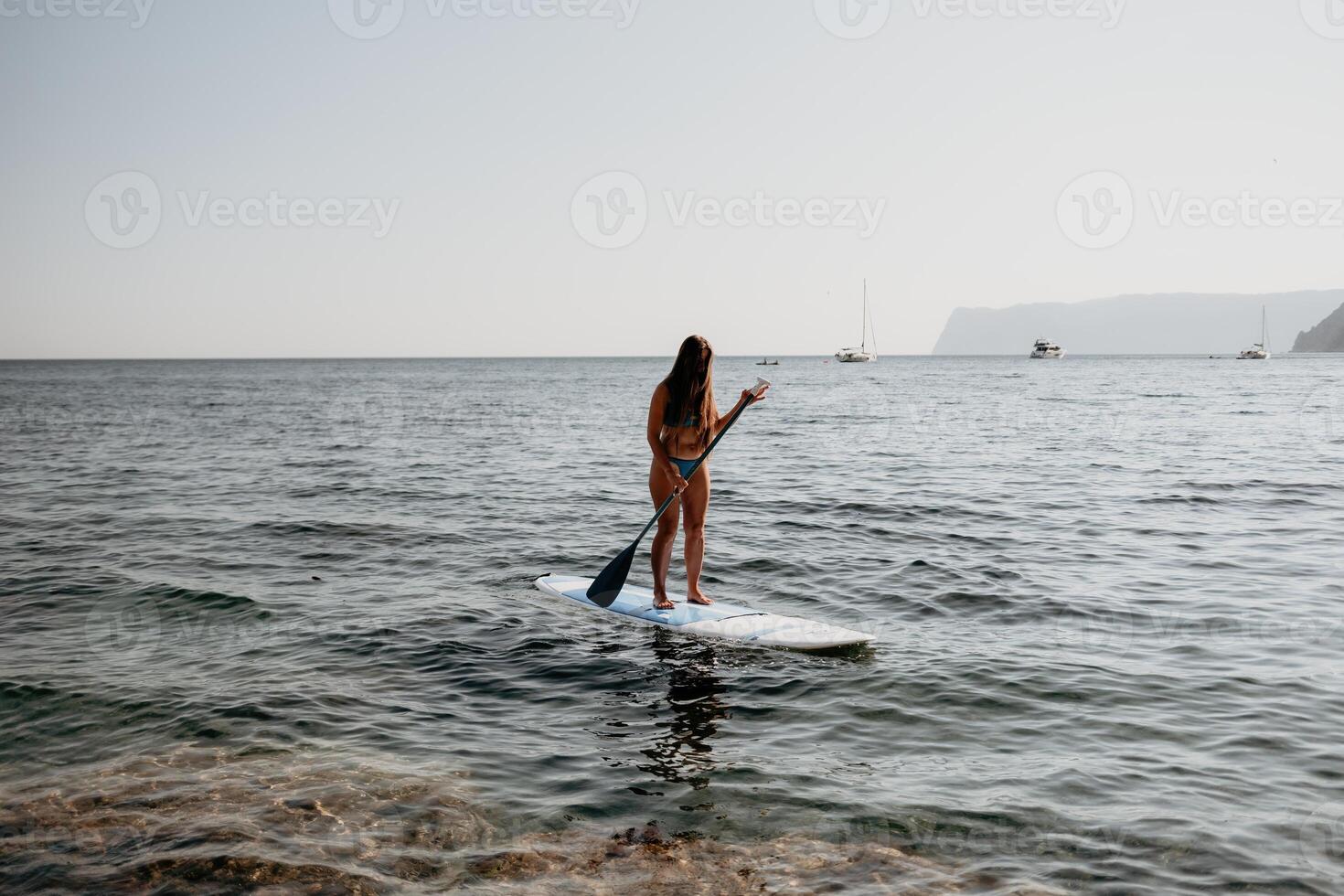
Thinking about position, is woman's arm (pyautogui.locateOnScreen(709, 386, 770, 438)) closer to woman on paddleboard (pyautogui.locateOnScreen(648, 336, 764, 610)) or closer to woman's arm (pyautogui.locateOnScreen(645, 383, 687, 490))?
woman on paddleboard (pyautogui.locateOnScreen(648, 336, 764, 610))

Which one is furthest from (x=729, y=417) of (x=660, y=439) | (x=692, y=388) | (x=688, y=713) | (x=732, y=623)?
(x=688, y=713)

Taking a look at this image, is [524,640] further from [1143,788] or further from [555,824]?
[1143,788]

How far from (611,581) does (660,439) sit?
1.74 meters

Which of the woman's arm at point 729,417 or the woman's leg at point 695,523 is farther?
the woman's leg at point 695,523

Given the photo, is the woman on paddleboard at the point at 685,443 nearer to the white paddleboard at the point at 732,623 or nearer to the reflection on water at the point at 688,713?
the white paddleboard at the point at 732,623

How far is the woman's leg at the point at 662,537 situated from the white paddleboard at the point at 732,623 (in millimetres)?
146

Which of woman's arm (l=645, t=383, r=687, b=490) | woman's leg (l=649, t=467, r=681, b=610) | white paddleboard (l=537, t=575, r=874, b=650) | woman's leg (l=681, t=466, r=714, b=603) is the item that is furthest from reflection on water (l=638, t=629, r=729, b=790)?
woman's arm (l=645, t=383, r=687, b=490)

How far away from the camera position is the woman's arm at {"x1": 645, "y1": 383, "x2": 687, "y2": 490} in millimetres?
8023

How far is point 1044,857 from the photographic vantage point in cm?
448

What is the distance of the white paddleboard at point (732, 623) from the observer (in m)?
7.76

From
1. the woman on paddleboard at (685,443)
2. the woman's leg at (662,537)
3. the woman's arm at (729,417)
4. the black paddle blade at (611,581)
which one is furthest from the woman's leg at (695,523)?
the black paddle blade at (611,581)

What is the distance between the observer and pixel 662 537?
28.3 feet

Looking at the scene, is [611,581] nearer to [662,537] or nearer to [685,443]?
[662,537]

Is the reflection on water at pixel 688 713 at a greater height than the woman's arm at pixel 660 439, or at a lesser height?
lesser
